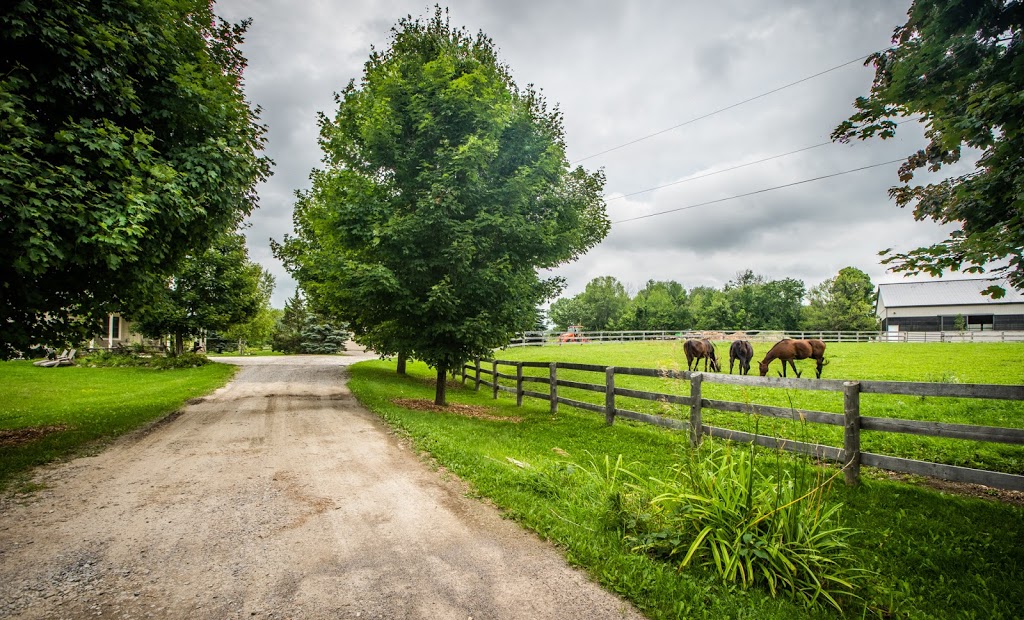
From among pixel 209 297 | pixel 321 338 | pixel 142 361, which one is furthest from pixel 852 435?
pixel 321 338

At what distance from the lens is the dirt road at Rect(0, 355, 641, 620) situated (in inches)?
116

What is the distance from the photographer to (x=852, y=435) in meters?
5.18

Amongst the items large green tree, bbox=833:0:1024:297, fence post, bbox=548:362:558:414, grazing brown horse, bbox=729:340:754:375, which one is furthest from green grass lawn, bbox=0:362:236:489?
grazing brown horse, bbox=729:340:754:375

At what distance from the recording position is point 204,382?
16.0 m

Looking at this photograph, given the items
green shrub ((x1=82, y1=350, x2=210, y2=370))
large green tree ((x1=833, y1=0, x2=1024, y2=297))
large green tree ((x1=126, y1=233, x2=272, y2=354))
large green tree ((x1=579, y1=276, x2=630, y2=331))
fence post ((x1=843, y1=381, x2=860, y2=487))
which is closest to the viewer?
large green tree ((x1=833, y1=0, x2=1024, y2=297))

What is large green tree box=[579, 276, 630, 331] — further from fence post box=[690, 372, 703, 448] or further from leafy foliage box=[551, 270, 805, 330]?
fence post box=[690, 372, 703, 448]

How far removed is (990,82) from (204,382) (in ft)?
66.2

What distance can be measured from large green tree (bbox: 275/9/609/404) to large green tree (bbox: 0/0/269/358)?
2547mm

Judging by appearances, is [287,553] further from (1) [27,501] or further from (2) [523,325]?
(2) [523,325]

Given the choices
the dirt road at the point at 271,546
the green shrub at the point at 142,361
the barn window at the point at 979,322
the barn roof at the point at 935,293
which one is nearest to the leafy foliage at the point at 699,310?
the barn roof at the point at 935,293

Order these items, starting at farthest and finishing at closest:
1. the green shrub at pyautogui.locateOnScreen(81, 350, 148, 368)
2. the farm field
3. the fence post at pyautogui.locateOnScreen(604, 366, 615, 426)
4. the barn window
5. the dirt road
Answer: the barn window → the green shrub at pyautogui.locateOnScreen(81, 350, 148, 368) → the fence post at pyautogui.locateOnScreen(604, 366, 615, 426) → the farm field → the dirt road

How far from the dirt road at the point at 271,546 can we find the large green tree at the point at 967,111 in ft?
17.3

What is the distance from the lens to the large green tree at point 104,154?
5.32m

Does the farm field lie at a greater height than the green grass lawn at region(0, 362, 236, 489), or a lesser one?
greater
